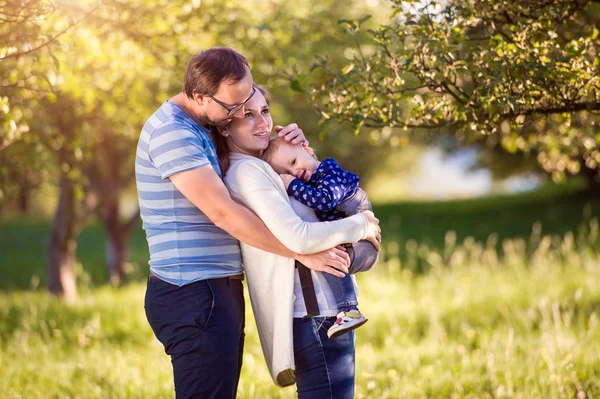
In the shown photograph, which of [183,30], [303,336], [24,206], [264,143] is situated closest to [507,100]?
[264,143]

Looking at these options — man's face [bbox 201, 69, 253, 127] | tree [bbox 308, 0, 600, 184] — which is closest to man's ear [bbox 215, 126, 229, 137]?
man's face [bbox 201, 69, 253, 127]

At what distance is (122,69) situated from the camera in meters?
6.68

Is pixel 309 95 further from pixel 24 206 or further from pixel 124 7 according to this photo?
pixel 24 206

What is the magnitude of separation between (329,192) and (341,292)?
0.44 meters

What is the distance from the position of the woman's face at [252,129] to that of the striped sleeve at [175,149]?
253mm

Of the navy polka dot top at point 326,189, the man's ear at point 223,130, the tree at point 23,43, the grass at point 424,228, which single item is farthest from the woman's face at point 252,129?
the grass at point 424,228

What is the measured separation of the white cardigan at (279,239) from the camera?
2.76 meters

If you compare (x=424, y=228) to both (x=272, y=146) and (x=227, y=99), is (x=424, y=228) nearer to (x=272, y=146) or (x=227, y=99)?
(x=272, y=146)

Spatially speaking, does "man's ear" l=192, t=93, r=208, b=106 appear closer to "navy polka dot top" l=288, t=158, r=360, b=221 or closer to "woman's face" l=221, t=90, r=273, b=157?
"woman's face" l=221, t=90, r=273, b=157

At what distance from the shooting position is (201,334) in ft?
9.14

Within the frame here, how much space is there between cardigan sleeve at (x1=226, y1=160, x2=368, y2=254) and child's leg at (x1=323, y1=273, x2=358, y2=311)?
16 centimetres

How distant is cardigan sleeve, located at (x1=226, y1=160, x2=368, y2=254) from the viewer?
9.02ft

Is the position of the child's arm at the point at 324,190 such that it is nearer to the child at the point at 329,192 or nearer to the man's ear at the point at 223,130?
the child at the point at 329,192

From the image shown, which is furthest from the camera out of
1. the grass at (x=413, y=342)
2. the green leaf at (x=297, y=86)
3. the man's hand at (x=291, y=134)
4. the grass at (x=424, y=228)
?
the grass at (x=424, y=228)
